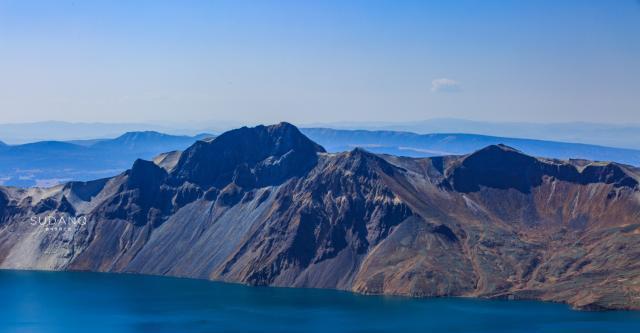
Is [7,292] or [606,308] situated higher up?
[606,308]

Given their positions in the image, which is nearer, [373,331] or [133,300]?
[373,331]

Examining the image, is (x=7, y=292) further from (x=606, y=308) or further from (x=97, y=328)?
(x=606, y=308)

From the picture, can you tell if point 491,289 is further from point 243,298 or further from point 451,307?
point 243,298

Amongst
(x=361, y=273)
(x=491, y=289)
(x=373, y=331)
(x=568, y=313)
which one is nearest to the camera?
(x=373, y=331)

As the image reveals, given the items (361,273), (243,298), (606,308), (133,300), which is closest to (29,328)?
(133,300)

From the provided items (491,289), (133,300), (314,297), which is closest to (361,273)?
(314,297)

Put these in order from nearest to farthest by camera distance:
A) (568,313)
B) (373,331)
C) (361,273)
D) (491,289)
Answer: (373,331)
(568,313)
(491,289)
(361,273)
